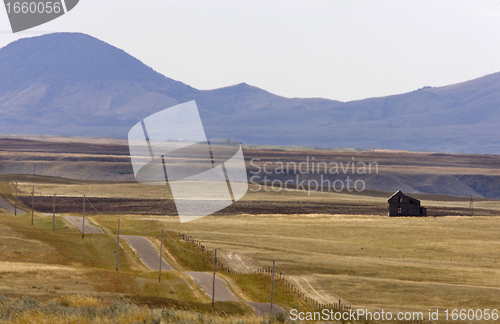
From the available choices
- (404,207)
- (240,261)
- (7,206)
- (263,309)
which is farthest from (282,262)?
(7,206)

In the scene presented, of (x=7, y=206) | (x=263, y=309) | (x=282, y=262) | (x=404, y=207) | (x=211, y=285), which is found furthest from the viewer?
(x=404, y=207)

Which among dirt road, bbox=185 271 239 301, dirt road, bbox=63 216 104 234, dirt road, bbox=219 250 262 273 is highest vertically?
dirt road, bbox=185 271 239 301

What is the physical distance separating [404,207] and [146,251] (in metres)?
48.2

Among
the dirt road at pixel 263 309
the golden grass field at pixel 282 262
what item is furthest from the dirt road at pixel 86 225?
the dirt road at pixel 263 309

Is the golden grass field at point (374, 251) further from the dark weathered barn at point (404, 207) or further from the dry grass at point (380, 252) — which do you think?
the dark weathered barn at point (404, 207)

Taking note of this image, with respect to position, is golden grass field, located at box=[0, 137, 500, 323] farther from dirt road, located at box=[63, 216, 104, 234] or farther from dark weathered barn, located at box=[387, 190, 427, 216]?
dark weathered barn, located at box=[387, 190, 427, 216]

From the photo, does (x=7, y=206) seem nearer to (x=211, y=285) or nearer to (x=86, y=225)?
(x=86, y=225)

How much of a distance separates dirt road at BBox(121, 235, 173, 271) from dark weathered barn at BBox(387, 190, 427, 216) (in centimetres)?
4418

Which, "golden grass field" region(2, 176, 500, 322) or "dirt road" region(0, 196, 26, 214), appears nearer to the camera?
"golden grass field" region(2, 176, 500, 322)

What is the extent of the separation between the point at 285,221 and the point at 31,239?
119 feet

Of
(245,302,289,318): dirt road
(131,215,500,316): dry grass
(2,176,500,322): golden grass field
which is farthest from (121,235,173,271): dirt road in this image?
(245,302,289,318): dirt road

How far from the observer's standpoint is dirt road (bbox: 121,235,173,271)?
42.4 metres

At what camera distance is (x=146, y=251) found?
151 feet

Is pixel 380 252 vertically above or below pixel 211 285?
below
